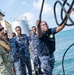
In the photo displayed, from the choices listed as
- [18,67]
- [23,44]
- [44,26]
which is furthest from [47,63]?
[23,44]

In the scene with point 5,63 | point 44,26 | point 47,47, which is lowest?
point 47,47

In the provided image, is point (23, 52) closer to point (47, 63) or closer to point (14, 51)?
point (14, 51)

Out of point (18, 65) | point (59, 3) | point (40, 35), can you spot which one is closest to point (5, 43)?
point (59, 3)

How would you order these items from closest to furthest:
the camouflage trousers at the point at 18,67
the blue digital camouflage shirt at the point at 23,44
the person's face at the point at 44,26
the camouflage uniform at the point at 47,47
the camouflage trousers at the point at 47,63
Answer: the person's face at the point at 44,26 < the camouflage uniform at the point at 47,47 < the camouflage trousers at the point at 47,63 < the camouflage trousers at the point at 18,67 < the blue digital camouflage shirt at the point at 23,44

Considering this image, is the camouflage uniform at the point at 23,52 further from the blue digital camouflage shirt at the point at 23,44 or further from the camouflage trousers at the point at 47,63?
the camouflage trousers at the point at 47,63

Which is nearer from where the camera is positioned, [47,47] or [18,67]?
[47,47]

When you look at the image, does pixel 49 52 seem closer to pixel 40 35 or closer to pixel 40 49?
pixel 40 49

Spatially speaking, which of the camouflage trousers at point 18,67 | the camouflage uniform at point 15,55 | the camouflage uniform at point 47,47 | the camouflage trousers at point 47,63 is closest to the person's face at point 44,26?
the camouflage uniform at point 47,47

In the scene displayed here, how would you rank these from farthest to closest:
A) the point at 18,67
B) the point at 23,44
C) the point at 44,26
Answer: the point at 23,44, the point at 18,67, the point at 44,26

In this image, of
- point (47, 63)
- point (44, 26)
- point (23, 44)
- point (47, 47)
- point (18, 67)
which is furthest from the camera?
point (23, 44)

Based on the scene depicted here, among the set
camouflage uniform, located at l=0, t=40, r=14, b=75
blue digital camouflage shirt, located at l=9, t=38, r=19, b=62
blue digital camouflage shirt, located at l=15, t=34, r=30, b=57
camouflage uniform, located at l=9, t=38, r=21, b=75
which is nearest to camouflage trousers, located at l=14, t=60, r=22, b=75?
camouflage uniform, located at l=9, t=38, r=21, b=75

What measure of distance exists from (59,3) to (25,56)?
5027mm

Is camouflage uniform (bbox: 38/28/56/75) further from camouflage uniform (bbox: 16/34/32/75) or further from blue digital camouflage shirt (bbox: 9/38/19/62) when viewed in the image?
camouflage uniform (bbox: 16/34/32/75)

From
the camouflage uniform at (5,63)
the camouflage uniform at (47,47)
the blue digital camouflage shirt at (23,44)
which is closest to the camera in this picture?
the camouflage uniform at (5,63)
